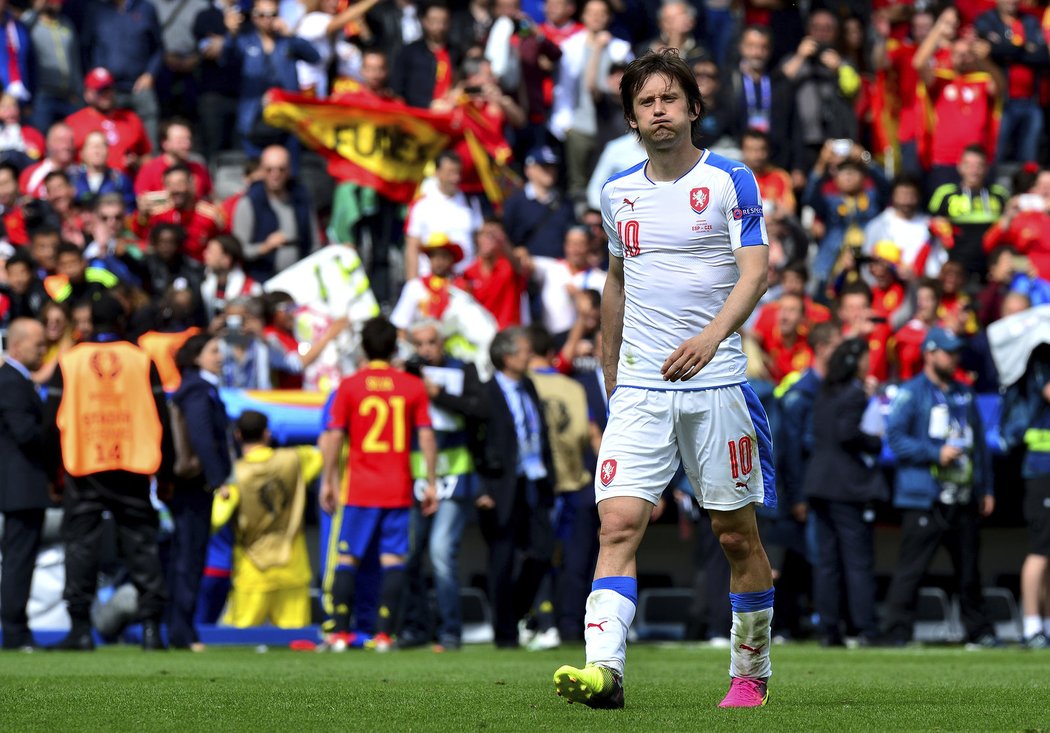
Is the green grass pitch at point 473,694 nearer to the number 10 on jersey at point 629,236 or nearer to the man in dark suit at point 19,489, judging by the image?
the man in dark suit at point 19,489

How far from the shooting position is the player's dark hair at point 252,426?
47.9 ft

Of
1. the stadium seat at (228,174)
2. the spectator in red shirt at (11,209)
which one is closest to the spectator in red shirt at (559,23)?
the stadium seat at (228,174)

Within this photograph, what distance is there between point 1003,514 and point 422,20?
8012 mm

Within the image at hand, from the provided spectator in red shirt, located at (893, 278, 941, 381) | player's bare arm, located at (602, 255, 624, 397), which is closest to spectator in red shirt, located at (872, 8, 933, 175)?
spectator in red shirt, located at (893, 278, 941, 381)

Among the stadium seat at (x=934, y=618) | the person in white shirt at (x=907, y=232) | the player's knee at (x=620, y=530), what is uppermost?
the person in white shirt at (x=907, y=232)

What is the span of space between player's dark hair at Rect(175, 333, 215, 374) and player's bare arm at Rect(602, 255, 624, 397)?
22.5ft

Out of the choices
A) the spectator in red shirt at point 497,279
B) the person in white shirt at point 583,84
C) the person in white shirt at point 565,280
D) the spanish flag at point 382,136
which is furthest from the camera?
the person in white shirt at point 583,84

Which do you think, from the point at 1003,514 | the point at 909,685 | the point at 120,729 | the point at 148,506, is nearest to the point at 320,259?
the point at 148,506

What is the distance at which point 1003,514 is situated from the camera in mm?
16797

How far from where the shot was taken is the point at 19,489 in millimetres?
13125

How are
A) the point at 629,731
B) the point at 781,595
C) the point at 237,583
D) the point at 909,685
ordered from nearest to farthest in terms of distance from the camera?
the point at 629,731, the point at 909,685, the point at 237,583, the point at 781,595

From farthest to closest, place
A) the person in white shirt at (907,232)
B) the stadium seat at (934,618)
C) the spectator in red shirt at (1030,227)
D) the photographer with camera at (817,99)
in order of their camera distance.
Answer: the photographer with camera at (817,99), the person in white shirt at (907,232), the spectator in red shirt at (1030,227), the stadium seat at (934,618)

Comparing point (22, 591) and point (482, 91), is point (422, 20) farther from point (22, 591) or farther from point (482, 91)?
point (22, 591)

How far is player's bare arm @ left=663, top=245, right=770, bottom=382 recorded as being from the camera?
673 centimetres
